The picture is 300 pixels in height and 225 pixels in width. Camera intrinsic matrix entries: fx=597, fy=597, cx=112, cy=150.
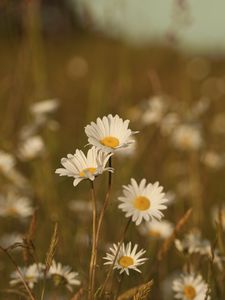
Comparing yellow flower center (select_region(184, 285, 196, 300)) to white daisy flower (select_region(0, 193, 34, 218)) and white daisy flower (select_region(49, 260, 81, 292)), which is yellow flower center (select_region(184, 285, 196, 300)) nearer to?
white daisy flower (select_region(49, 260, 81, 292))

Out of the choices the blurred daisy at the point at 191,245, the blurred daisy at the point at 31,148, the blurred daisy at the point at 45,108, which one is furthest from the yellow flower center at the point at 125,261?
the blurred daisy at the point at 31,148

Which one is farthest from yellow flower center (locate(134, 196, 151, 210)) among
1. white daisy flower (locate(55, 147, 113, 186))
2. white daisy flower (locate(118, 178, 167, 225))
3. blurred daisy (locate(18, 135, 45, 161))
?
blurred daisy (locate(18, 135, 45, 161))

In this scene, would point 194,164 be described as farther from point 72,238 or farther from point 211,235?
point 72,238

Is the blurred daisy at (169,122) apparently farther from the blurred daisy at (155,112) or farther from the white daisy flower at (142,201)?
the white daisy flower at (142,201)

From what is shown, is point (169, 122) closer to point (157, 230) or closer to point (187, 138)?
point (187, 138)

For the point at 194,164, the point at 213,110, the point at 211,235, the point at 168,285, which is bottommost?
the point at 168,285

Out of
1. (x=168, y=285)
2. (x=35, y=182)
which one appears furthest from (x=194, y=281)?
(x=35, y=182)

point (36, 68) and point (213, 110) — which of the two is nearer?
point (36, 68)
